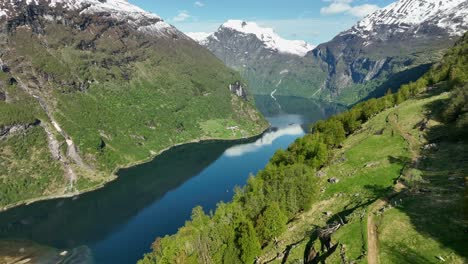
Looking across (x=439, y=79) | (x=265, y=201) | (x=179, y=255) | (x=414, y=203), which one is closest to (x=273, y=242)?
(x=265, y=201)

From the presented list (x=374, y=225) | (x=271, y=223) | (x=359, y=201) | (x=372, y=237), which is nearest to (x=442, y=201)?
(x=374, y=225)

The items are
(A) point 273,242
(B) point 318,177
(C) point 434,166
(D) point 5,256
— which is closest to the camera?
(C) point 434,166

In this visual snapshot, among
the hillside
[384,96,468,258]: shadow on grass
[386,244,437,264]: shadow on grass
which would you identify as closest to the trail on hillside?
the hillside

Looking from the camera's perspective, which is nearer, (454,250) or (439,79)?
(454,250)

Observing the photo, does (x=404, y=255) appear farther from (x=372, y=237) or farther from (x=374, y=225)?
(x=374, y=225)

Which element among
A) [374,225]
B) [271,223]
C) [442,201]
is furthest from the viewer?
[271,223]

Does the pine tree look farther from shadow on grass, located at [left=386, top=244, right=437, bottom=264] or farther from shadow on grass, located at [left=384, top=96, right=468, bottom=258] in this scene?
shadow on grass, located at [left=386, top=244, right=437, bottom=264]

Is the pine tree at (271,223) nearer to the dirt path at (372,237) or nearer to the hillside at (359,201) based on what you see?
the hillside at (359,201)

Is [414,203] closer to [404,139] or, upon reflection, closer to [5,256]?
[404,139]
